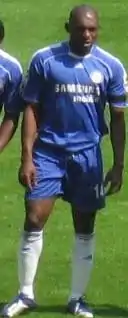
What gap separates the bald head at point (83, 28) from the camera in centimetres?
800

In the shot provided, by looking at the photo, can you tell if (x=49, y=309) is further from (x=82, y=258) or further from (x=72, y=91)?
(x=72, y=91)

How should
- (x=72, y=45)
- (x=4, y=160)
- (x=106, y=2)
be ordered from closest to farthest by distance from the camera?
(x=72, y=45), (x=4, y=160), (x=106, y=2)

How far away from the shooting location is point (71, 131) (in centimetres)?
829

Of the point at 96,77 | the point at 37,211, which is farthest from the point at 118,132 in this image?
the point at 37,211

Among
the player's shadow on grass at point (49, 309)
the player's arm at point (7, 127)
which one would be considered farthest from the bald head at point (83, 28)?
the player's shadow on grass at point (49, 309)

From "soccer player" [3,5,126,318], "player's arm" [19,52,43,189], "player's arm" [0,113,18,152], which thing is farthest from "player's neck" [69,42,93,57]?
"player's arm" [0,113,18,152]

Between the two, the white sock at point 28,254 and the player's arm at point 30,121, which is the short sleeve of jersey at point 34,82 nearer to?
the player's arm at point 30,121

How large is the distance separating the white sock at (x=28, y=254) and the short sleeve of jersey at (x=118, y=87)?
1.10 metres

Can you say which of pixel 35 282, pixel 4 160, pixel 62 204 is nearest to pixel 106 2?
pixel 4 160

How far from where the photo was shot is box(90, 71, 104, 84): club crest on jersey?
321 inches

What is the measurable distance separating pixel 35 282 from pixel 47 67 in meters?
2.25

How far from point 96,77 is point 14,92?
62cm

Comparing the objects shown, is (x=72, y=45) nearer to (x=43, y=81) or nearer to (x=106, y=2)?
(x=43, y=81)

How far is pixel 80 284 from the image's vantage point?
28.1 feet
